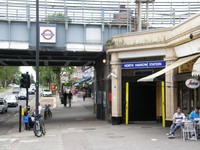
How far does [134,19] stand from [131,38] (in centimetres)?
556

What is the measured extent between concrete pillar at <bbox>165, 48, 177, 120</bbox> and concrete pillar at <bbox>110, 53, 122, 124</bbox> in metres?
3.27

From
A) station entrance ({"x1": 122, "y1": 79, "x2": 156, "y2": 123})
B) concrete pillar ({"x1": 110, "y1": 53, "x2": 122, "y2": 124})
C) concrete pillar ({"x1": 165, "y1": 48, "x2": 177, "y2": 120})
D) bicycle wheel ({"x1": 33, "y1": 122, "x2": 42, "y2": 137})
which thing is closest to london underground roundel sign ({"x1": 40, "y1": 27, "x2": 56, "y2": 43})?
concrete pillar ({"x1": 110, "y1": 53, "x2": 122, "y2": 124})

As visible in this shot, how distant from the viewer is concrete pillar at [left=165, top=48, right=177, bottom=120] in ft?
65.7

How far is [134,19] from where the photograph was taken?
27.3 m

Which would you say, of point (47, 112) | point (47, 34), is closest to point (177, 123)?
point (47, 34)

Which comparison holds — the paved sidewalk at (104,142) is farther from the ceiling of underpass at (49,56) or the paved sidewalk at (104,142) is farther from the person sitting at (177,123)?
the ceiling of underpass at (49,56)

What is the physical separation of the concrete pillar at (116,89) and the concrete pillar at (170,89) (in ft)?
10.7

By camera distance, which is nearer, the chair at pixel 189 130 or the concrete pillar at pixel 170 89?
the chair at pixel 189 130

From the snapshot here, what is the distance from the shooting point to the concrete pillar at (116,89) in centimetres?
2233

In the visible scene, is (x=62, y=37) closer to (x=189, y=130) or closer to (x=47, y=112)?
(x=47, y=112)

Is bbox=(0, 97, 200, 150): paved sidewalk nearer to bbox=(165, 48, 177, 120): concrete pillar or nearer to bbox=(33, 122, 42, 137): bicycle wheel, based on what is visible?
bbox=(33, 122, 42, 137): bicycle wheel

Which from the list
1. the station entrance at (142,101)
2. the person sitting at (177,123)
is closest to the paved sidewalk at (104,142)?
the person sitting at (177,123)

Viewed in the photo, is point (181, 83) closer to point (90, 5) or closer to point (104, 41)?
point (104, 41)

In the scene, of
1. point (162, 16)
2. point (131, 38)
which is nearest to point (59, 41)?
point (131, 38)
